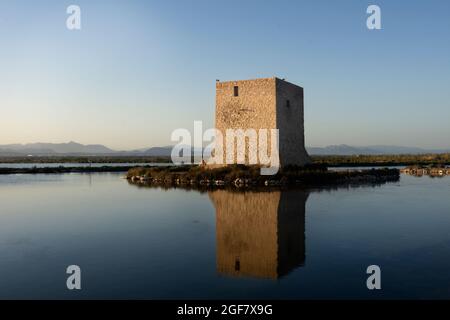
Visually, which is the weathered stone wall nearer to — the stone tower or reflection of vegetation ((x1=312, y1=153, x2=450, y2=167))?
the stone tower

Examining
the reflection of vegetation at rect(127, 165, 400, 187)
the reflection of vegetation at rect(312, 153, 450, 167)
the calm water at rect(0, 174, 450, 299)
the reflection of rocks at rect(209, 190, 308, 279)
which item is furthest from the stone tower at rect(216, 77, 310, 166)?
the reflection of vegetation at rect(312, 153, 450, 167)

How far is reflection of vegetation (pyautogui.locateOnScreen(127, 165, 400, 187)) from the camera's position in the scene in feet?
60.0

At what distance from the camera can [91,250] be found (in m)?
7.15

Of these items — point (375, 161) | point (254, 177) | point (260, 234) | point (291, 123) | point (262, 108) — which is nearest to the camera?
point (260, 234)

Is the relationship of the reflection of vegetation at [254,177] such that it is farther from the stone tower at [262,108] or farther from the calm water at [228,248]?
the calm water at [228,248]

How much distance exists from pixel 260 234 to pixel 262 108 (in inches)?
462

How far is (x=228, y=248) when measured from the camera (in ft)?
23.6

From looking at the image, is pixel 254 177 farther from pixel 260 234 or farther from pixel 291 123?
pixel 260 234

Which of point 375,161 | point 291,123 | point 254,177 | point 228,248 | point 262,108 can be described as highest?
point 262,108

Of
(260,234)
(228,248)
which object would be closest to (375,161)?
(260,234)

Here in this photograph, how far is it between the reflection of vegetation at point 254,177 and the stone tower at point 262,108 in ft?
3.25
